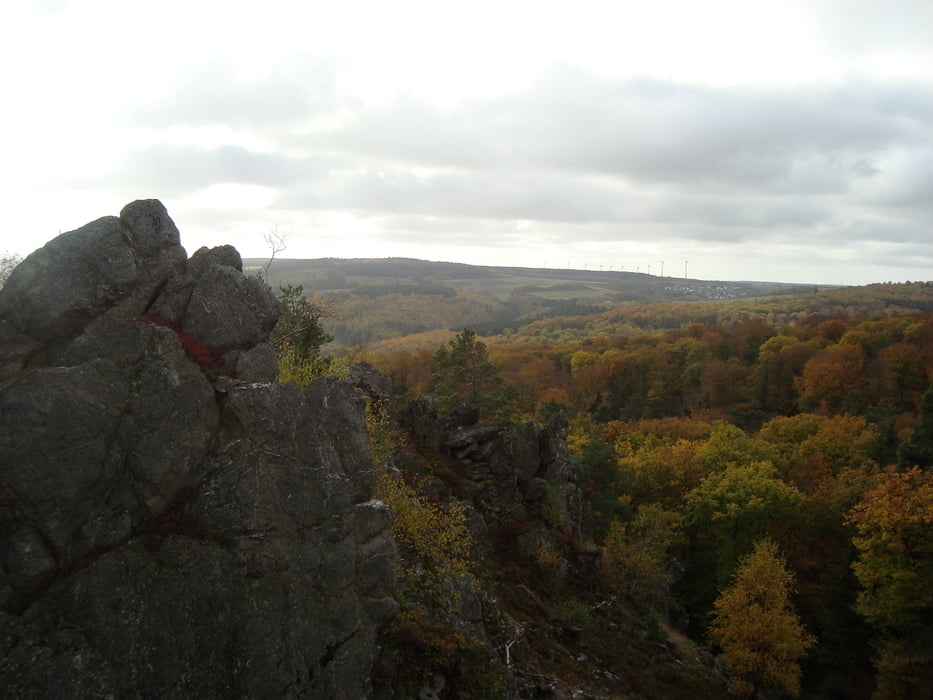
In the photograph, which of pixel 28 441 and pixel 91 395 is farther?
pixel 91 395

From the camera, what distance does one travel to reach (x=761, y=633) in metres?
33.7

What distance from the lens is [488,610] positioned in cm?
2689

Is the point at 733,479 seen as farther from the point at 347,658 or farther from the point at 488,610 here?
the point at 347,658

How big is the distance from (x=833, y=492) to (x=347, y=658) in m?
45.0

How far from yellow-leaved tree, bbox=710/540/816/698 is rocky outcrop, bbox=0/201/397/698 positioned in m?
27.5

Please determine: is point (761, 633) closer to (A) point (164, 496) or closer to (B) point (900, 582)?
(B) point (900, 582)

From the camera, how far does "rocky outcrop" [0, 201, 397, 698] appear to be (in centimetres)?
1233

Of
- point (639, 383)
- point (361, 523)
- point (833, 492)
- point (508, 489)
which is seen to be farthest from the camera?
point (639, 383)

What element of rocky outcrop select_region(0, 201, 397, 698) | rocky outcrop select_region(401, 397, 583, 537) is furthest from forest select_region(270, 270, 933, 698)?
rocky outcrop select_region(0, 201, 397, 698)

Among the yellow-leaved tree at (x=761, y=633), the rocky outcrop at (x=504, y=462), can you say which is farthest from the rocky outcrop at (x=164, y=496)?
the yellow-leaved tree at (x=761, y=633)

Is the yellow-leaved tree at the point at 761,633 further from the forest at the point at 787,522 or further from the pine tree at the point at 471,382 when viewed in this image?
the pine tree at the point at 471,382

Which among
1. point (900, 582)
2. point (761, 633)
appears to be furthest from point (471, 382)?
point (900, 582)

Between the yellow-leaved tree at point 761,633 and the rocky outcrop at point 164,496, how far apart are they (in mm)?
27479

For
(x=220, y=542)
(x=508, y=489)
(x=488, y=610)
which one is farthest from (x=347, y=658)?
(x=508, y=489)
